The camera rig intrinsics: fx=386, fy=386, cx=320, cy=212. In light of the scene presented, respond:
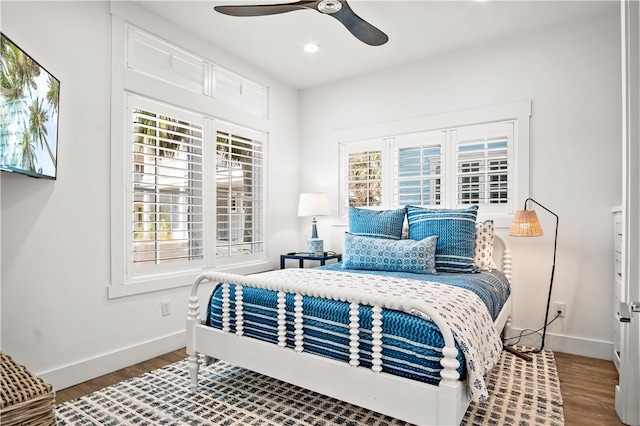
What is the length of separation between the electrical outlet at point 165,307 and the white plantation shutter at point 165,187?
0.27 m

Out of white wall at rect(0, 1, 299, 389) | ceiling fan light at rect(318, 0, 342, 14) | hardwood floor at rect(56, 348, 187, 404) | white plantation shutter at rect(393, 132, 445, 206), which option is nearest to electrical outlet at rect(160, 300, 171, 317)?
white wall at rect(0, 1, 299, 389)

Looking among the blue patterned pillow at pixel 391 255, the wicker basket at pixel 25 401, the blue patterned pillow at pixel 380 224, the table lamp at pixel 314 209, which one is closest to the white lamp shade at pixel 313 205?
the table lamp at pixel 314 209

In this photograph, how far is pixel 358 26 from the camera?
2.39 meters

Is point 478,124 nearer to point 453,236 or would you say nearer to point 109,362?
point 453,236

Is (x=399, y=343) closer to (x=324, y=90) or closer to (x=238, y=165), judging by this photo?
(x=238, y=165)

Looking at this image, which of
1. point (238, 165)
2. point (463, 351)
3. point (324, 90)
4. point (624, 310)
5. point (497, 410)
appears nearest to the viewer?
point (463, 351)

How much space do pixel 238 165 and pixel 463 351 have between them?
275 centimetres

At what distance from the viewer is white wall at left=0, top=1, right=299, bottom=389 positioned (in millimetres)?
2223

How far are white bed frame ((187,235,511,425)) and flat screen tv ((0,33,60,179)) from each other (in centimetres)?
111

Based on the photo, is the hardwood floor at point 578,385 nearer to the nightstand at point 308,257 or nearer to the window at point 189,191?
the window at point 189,191

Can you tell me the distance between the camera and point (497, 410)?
6.91 feet

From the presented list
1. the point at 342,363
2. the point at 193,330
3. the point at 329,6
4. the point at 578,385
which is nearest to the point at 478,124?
the point at 329,6

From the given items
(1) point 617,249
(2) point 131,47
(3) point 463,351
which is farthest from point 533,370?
(2) point 131,47

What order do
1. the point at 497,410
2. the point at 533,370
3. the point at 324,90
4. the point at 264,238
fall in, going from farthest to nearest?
the point at 324,90 → the point at 264,238 → the point at 533,370 → the point at 497,410
